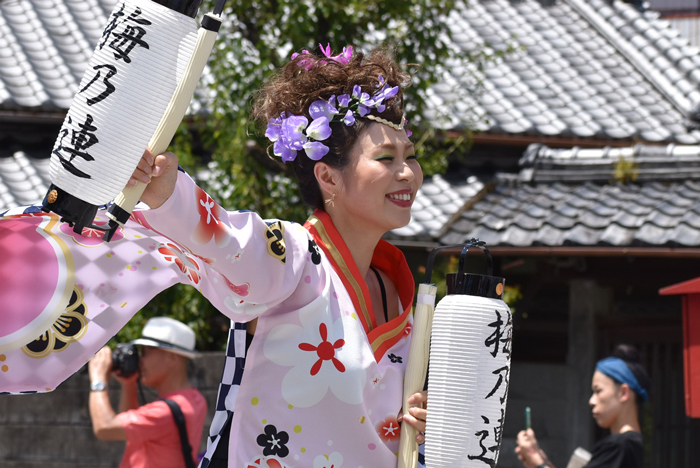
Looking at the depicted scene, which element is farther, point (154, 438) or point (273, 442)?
point (154, 438)

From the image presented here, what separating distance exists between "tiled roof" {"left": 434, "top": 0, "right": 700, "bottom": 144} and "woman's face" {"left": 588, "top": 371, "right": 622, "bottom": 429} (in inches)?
133

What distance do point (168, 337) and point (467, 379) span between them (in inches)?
125

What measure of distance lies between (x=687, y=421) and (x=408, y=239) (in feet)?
8.21

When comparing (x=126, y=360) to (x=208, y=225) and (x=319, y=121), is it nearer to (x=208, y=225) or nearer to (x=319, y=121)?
(x=319, y=121)

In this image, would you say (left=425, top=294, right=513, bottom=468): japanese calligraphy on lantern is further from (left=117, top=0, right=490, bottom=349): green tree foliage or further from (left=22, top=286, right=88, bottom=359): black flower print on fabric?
(left=117, top=0, right=490, bottom=349): green tree foliage

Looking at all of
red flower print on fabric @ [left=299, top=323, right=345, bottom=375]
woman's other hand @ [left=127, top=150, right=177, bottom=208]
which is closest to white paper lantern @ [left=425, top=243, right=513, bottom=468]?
red flower print on fabric @ [left=299, top=323, right=345, bottom=375]

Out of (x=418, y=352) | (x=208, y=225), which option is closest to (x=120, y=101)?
(x=208, y=225)

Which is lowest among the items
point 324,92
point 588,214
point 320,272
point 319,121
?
point 320,272

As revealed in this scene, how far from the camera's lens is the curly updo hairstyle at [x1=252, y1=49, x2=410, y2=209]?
2.60 meters

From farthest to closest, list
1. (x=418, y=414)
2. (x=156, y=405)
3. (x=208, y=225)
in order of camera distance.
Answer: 1. (x=156, y=405)
2. (x=418, y=414)
3. (x=208, y=225)

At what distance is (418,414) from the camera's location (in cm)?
242

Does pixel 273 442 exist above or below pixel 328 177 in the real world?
below

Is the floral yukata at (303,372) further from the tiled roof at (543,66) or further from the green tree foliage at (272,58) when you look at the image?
the tiled roof at (543,66)

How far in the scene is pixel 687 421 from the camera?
21.4ft
